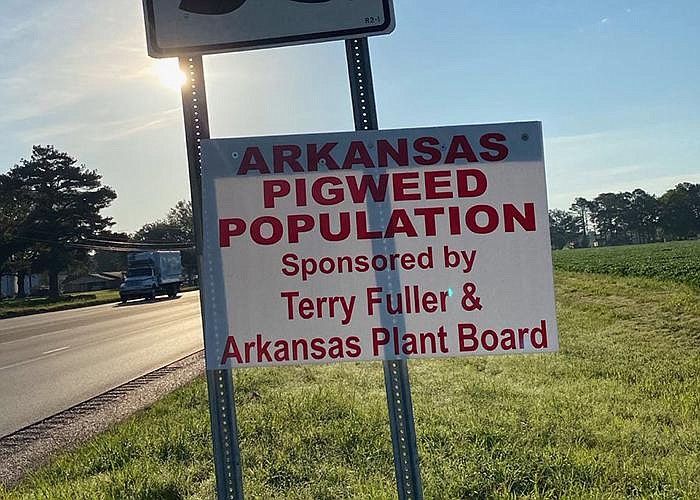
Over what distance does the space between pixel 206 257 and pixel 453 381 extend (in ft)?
16.6

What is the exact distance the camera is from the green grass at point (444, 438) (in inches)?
140

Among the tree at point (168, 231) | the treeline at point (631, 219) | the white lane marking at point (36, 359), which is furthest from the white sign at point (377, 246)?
the treeline at point (631, 219)

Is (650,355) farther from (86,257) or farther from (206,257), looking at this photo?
(86,257)

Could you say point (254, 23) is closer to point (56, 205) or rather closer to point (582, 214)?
point (56, 205)

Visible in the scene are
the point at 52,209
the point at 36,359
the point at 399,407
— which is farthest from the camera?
the point at 52,209

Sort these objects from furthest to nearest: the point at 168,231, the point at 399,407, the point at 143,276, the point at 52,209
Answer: the point at 168,231
the point at 52,209
the point at 143,276
the point at 399,407

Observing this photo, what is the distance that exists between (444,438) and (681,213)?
410 ft

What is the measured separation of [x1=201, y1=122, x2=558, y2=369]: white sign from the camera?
2.04 meters

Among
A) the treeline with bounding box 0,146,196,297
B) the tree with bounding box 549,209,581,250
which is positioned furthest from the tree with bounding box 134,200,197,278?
the tree with bounding box 549,209,581,250

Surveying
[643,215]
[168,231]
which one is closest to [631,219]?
[643,215]

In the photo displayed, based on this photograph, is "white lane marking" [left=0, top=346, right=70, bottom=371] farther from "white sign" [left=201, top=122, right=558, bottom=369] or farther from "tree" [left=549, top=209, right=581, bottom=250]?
"tree" [left=549, top=209, right=581, bottom=250]

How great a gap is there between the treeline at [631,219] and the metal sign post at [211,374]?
115409 mm

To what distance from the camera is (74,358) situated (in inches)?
507

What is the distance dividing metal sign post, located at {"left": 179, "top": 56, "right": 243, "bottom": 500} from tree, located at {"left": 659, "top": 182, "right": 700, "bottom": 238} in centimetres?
12675
